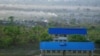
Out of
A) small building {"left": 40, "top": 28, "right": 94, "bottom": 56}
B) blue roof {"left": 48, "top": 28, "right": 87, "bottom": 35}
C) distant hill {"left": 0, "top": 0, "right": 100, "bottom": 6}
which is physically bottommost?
small building {"left": 40, "top": 28, "right": 94, "bottom": 56}

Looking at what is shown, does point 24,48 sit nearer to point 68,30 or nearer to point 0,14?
point 68,30

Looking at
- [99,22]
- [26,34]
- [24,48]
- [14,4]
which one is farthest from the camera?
[14,4]

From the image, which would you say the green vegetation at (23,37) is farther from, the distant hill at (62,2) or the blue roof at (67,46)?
the distant hill at (62,2)

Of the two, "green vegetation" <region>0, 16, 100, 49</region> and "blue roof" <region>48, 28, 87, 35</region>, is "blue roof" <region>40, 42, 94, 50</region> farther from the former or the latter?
"blue roof" <region>48, 28, 87, 35</region>

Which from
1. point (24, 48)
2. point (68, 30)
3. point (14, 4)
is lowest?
point (24, 48)

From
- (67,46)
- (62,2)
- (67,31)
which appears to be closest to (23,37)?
(67,31)

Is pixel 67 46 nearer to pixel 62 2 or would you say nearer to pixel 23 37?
pixel 23 37

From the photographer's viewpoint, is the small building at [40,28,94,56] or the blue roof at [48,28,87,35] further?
the blue roof at [48,28,87,35]

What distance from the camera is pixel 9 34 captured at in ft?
19.2

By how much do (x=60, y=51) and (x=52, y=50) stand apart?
0.16 meters

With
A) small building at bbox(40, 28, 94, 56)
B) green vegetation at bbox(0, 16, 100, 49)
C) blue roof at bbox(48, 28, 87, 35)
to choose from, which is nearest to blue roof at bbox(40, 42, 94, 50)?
small building at bbox(40, 28, 94, 56)

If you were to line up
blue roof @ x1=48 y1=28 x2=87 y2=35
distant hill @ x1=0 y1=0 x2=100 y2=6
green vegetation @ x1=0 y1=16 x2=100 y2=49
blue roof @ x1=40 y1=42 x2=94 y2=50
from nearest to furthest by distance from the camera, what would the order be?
blue roof @ x1=40 y1=42 x2=94 y2=50 → green vegetation @ x1=0 y1=16 x2=100 y2=49 → blue roof @ x1=48 y1=28 x2=87 y2=35 → distant hill @ x1=0 y1=0 x2=100 y2=6

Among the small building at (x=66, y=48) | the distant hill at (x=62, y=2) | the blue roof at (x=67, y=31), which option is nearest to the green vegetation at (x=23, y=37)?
the blue roof at (x=67, y=31)

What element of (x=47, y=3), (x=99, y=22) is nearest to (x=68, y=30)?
(x=99, y=22)
